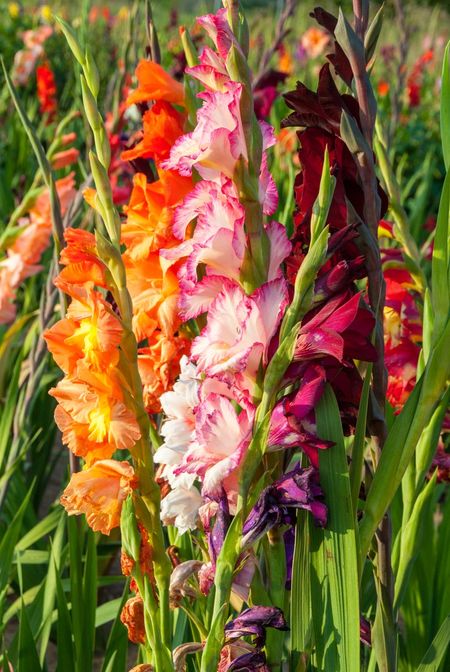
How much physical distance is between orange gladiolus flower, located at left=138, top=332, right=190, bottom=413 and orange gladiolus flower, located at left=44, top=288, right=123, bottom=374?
88 millimetres

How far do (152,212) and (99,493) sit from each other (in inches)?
9.8

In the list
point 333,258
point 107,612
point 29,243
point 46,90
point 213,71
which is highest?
point 46,90

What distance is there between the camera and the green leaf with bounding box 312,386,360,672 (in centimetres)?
50

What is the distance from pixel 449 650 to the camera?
3.26ft

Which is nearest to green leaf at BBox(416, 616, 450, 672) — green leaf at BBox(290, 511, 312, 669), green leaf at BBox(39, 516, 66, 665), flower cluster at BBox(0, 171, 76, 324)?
green leaf at BBox(290, 511, 312, 669)

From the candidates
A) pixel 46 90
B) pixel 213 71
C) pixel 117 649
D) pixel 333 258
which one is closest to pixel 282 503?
pixel 333 258

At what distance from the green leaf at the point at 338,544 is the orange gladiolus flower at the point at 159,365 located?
0.17m

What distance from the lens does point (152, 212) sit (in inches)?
26.9

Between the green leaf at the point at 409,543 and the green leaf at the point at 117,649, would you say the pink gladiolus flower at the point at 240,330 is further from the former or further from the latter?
the green leaf at the point at 117,649

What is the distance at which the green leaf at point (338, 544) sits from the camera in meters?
0.50

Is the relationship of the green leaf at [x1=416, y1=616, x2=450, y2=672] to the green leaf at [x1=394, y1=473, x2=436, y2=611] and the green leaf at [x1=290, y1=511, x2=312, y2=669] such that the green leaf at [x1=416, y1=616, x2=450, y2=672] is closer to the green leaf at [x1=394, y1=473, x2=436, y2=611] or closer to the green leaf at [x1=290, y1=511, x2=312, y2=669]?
the green leaf at [x1=394, y1=473, x2=436, y2=611]

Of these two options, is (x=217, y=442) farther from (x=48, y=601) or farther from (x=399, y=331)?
(x=48, y=601)

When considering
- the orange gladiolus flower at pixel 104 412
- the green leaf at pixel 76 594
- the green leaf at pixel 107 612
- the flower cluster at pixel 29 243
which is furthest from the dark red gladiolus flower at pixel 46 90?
the orange gladiolus flower at pixel 104 412

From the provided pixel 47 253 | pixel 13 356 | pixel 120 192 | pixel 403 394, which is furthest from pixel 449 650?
pixel 47 253
